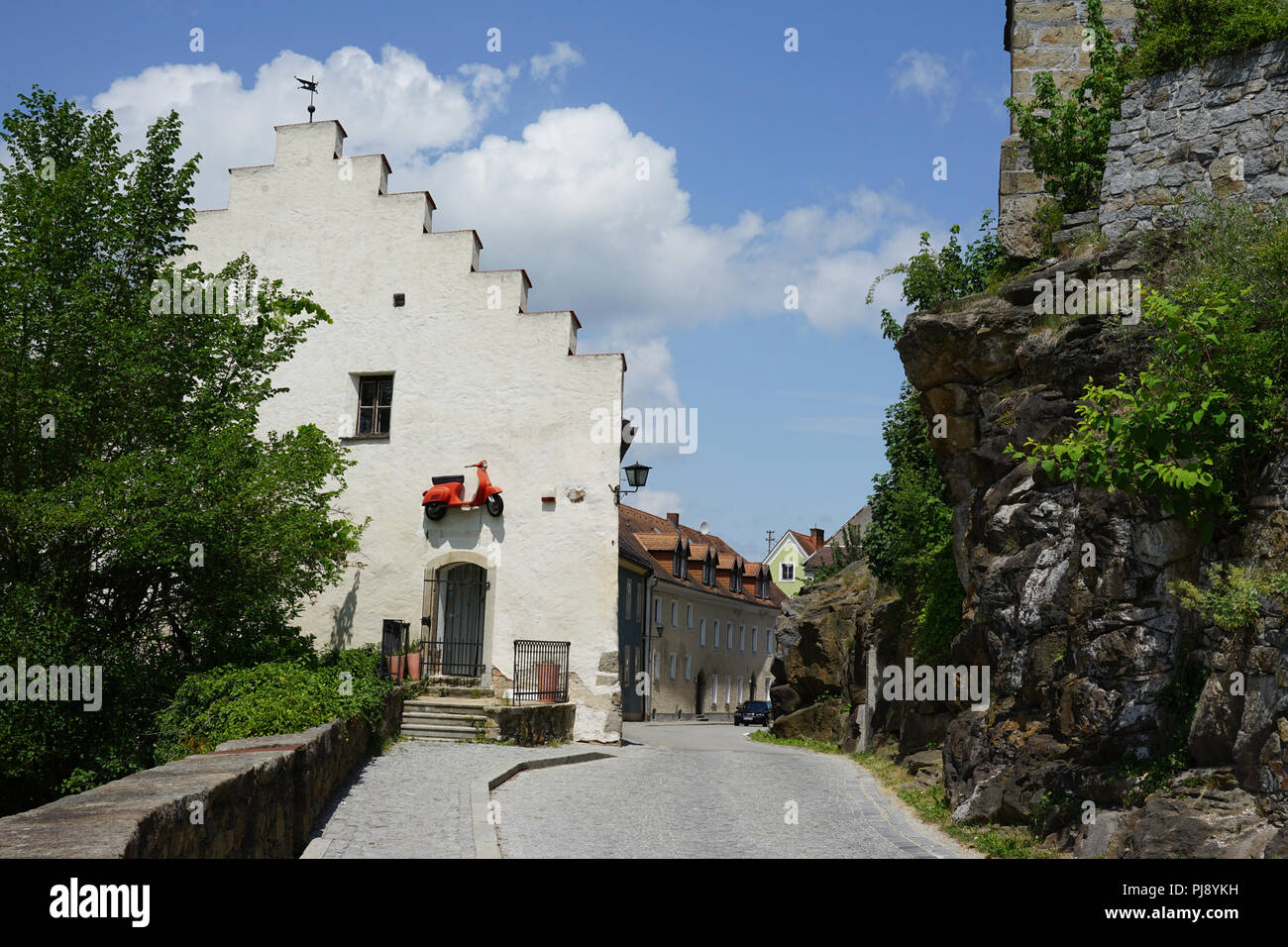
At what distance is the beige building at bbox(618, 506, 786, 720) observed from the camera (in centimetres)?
3981

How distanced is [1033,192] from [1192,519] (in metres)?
7.52

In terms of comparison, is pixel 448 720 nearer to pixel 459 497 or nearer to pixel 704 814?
pixel 459 497

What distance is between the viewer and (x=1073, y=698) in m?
9.51

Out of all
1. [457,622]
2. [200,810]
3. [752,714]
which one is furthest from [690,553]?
[200,810]

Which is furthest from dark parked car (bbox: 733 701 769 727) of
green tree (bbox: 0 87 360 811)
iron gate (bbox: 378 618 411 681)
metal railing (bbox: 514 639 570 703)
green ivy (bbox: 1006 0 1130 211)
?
green ivy (bbox: 1006 0 1130 211)

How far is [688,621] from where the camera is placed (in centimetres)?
4872

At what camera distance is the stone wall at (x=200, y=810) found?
4312 mm

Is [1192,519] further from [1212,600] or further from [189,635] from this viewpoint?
[189,635]

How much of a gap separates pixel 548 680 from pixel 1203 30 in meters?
14.4

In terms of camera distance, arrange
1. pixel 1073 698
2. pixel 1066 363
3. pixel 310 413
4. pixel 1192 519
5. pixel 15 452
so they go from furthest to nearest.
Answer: pixel 310 413
pixel 15 452
pixel 1066 363
pixel 1073 698
pixel 1192 519

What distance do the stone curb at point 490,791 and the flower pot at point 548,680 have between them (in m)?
1.58
